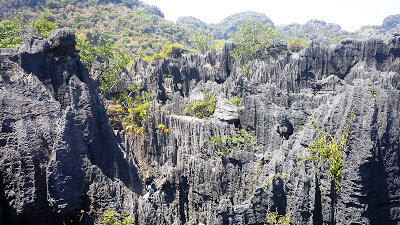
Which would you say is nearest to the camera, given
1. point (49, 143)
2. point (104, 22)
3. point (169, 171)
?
point (49, 143)

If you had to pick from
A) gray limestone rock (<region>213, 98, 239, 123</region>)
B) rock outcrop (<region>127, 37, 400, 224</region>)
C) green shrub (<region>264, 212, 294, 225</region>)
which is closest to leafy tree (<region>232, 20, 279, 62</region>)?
rock outcrop (<region>127, 37, 400, 224</region>)

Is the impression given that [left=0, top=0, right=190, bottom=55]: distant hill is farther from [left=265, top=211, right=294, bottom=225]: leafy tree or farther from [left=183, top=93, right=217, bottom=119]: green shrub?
[left=265, top=211, right=294, bottom=225]: leafy tree

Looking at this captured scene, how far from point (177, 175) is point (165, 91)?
20.2 meters

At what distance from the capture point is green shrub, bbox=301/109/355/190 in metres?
10.2

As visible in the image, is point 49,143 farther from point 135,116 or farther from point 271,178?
point 135,116

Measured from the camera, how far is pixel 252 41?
46156mm

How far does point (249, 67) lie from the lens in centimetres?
3762

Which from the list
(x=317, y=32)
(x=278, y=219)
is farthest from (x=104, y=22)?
(x=317, y=32)

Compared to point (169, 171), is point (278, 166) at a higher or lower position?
higher

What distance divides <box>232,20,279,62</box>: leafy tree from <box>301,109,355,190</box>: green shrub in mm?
32237

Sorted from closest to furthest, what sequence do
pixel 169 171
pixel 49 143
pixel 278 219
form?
1. pixel 278 219
2. pixel 49 143
3. pixel 169 171

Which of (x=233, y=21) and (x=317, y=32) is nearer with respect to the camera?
(x=317, y=32)

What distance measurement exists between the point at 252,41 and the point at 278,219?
125 ft

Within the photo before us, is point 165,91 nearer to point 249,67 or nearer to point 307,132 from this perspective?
point 249,67
